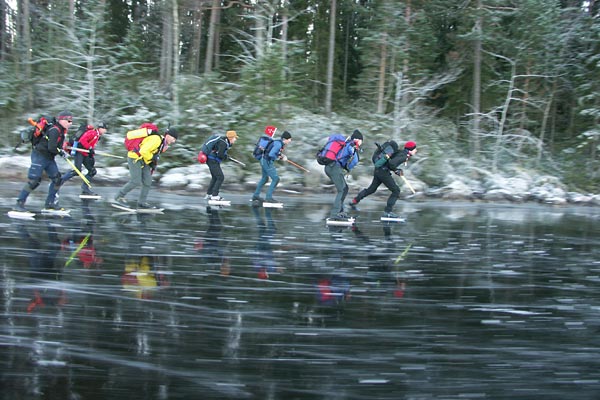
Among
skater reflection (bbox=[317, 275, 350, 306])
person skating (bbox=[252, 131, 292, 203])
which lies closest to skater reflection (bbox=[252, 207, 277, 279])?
skater reflection (bbox=[317, 275, 350, 306])

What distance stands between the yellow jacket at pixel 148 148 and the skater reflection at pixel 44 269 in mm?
2878

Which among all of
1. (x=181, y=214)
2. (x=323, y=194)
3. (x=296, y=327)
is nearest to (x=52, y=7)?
(x=323, y=194)

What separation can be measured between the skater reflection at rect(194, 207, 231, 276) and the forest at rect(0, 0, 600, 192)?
906 centimetres

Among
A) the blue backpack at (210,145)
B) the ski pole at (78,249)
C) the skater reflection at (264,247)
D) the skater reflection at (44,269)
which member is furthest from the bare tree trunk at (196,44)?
the skater reflection at (44,269)

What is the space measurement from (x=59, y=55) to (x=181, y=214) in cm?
1443

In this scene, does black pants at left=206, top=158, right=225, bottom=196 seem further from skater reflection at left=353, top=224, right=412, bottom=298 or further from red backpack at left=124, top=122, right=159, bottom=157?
skater reflection at left=353, top=224, right=412, bottom=298

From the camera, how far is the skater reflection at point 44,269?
5911mm

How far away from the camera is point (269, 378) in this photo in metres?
4.38

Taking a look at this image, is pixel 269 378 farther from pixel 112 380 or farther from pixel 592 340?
pixel 592 340

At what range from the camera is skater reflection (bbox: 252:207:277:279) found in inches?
310

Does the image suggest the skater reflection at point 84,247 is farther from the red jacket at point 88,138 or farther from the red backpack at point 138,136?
the red jacket at point 88,138

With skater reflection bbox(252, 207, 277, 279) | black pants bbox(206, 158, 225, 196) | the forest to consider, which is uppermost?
the forest

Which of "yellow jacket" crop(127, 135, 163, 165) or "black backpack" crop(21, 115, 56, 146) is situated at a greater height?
"black backpack" crop(21, 115, 56, 146)

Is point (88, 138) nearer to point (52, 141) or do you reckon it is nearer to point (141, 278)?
point (52, 141)
